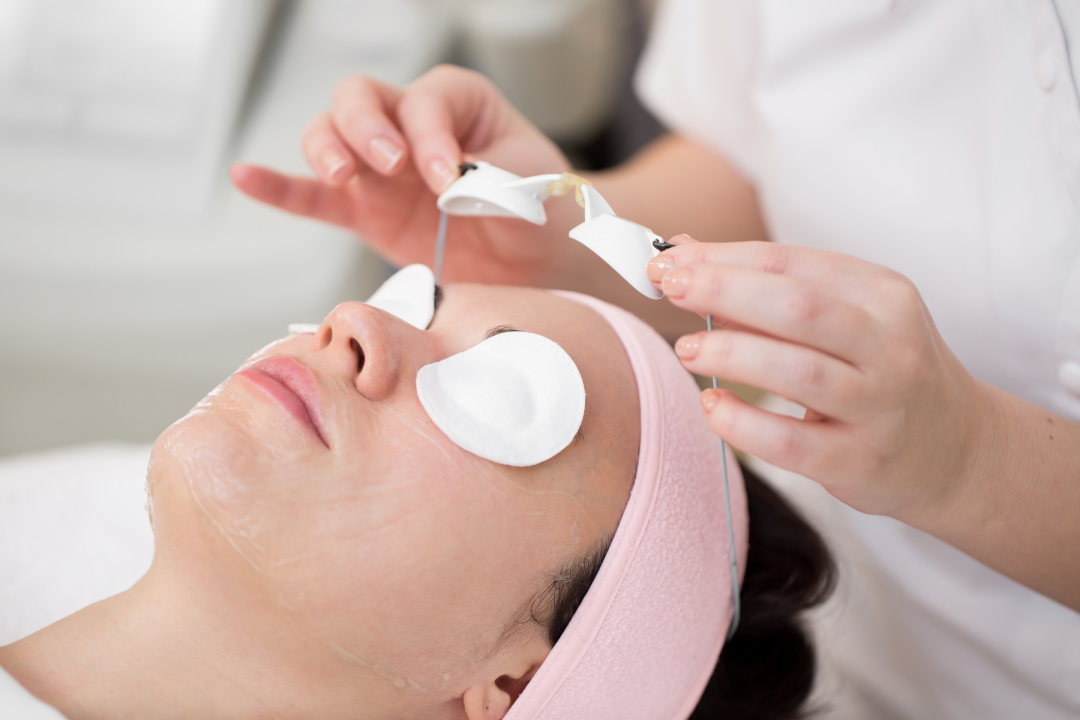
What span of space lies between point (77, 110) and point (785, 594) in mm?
1703

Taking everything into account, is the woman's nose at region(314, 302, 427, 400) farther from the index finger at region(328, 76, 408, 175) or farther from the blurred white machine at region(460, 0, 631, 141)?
the blurred white machine at region(460, 0, 631, 141)

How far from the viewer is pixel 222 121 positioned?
1628mm

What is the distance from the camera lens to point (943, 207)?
966 mm

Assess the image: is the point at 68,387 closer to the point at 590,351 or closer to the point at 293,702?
the point at 293,702

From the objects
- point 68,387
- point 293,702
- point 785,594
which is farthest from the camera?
point 68,387

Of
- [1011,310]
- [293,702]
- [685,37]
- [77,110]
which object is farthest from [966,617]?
[77,110]

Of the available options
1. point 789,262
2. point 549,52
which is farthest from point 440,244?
point 549,52

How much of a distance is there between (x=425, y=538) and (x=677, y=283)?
0.34 meters

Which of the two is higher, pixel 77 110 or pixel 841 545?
pixel 77 110

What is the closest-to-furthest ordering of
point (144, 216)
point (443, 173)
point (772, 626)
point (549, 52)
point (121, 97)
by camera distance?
point (443, 173) < point (772, 626) < point (144, 216) < point (121, 97) < point (549, 52)

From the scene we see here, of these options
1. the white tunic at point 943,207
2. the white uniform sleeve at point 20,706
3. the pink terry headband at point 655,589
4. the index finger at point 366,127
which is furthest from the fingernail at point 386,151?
the white uniform sleeve at point 20,706

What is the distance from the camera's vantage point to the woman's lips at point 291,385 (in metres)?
0.73

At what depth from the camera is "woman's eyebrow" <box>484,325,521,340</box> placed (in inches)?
31.6

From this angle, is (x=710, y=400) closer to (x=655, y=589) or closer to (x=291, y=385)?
(x=655, y=589)
